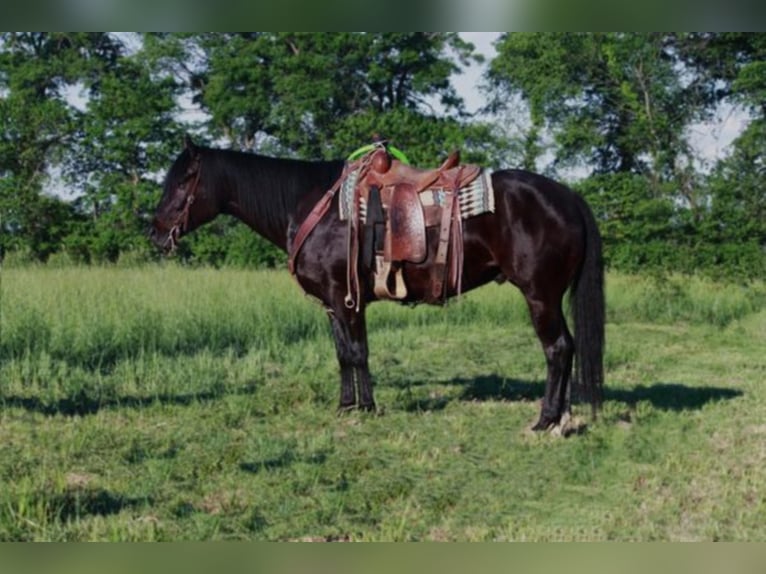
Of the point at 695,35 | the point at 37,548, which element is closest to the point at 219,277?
the point at 37,548

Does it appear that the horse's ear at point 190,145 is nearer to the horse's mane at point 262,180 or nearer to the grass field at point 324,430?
the horse's mane at point 262,180

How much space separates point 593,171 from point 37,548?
32.2 ft

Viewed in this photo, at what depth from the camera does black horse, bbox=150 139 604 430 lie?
4.78 m

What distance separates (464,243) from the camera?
193 inches

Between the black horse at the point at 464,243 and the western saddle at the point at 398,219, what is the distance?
0.25ft

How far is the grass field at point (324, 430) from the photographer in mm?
3564

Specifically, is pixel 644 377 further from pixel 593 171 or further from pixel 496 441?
pixel 593 171

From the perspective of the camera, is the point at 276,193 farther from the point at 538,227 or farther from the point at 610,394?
the point at 610,394

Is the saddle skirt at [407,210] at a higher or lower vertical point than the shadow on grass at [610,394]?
higher

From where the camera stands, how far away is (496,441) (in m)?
4.78

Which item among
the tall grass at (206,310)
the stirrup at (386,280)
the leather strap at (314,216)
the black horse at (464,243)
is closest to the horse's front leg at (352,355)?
the black horse at (464,243)

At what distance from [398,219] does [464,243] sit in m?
0.43

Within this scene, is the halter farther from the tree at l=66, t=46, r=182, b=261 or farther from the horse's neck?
the tree at l=66, t=46, r=182, b=261
